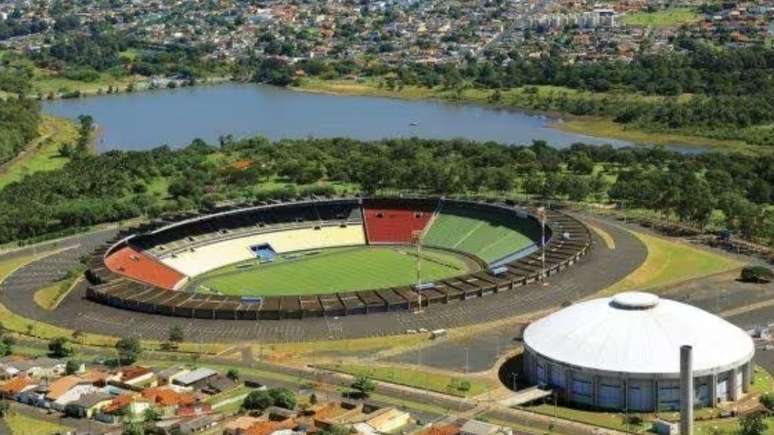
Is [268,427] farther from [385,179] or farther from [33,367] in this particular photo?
[385,179]

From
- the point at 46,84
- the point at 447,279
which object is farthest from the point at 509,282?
the point at 46,84

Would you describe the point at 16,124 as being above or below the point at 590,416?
below

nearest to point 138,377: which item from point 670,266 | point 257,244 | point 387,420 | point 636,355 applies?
point 387,420

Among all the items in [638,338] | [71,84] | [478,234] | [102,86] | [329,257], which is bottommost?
[102,86]

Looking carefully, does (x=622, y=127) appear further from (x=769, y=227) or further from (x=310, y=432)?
(x=310, y=432)

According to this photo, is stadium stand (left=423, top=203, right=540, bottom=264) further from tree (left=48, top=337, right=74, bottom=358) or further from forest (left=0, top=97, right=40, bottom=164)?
forest (left=0, top=97, right=40, bottom=164)

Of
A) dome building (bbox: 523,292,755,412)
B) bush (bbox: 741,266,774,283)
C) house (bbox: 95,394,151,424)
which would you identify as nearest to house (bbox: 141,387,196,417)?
house (bbox: 95,394,151,424)
